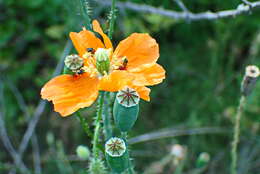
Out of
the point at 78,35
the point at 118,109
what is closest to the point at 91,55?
the point at 78,35

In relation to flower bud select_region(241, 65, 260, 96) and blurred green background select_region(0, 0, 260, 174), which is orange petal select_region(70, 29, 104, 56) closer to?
flower bud select_region(241, 65, 260, 96)

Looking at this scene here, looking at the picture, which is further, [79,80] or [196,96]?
[196,96]

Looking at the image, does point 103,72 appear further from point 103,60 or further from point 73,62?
point 73,62

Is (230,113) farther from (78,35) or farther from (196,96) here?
(78,35)

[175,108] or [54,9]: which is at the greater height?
[54,9]

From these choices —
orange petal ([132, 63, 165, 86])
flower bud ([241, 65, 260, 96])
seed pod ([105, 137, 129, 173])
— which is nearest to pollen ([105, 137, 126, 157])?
seed pod ([105, 137, 129, 173])

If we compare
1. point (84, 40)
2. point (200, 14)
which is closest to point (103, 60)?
point (84, 40)
